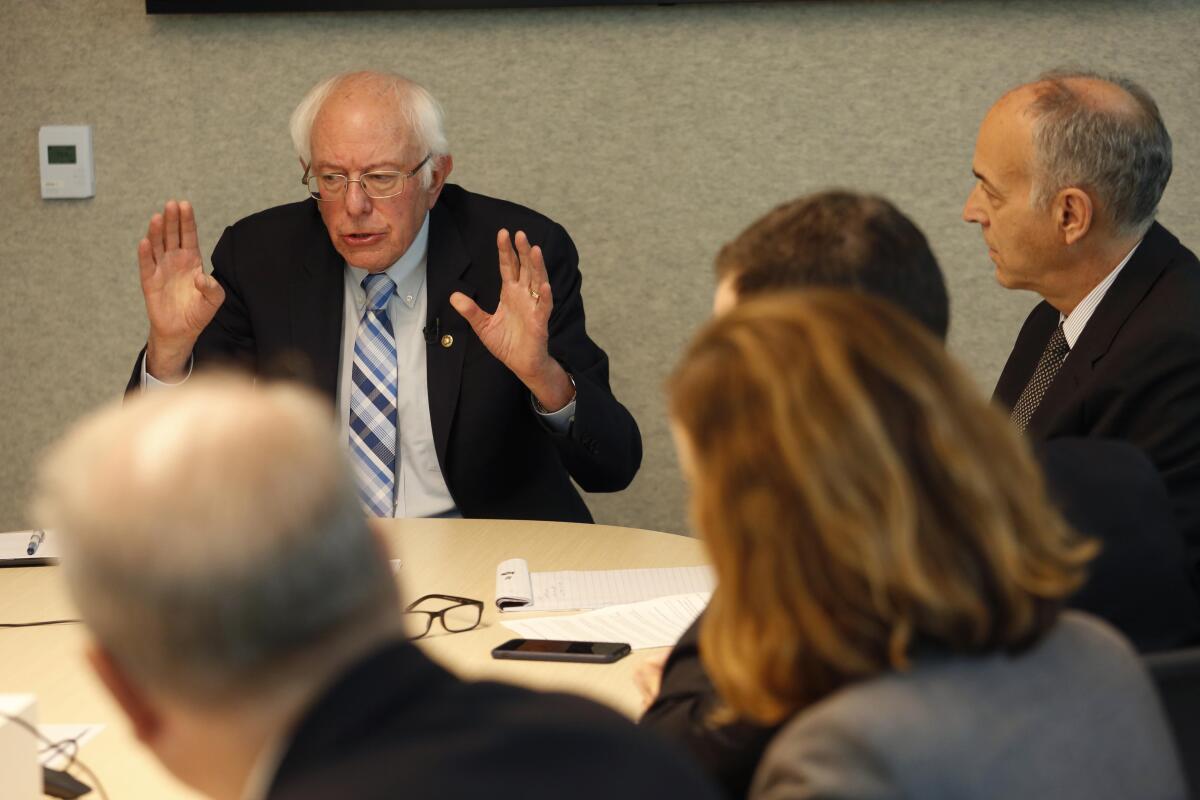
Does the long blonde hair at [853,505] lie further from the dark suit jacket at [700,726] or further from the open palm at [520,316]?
the open palm at [520,316]

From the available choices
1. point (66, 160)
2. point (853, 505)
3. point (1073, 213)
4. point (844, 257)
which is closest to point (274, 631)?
point (853, 505)

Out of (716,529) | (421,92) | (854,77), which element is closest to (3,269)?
(421,92)

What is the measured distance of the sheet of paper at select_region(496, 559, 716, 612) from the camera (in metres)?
2.04

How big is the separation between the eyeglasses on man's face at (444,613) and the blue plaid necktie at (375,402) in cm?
75

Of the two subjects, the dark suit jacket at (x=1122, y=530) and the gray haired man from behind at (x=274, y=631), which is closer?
the gray haired man from behind at (x=274, y=631)

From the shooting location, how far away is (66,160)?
370 cm

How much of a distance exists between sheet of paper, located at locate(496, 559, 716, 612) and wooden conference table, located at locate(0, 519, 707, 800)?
0.12 ft

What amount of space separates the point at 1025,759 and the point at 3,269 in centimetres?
349

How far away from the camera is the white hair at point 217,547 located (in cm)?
78

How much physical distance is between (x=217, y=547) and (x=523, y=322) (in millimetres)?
1868

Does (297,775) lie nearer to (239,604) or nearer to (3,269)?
(239,604)

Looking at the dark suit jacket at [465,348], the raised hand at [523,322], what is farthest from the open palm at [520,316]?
the dark suit jacket at [465,348]

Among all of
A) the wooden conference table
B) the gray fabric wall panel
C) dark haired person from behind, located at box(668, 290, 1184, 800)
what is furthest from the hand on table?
the gray fabric wall panel

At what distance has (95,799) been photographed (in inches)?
55.6
